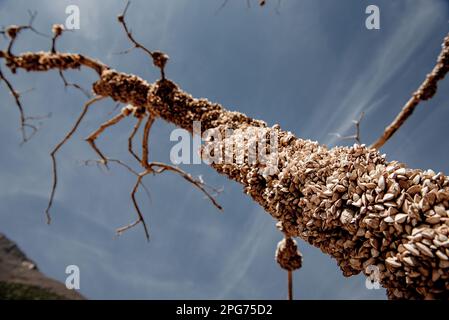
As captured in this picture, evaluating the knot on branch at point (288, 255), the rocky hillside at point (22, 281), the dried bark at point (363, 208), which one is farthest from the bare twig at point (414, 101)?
the rocky hillside at point (22, 281)

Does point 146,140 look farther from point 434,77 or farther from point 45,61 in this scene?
point 434,77

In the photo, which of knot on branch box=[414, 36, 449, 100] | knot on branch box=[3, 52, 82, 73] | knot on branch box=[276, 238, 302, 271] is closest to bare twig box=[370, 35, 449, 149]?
knot on branch box=[414, 36, 449, 100]

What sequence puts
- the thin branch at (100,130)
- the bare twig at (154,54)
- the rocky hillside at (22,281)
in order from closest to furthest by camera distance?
the bare twig at (154,54) → the thin branch at (100,130) → the rocky hillside at (22,281)

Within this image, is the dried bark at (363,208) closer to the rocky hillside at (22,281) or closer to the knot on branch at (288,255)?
the knot on branch at (288,255)

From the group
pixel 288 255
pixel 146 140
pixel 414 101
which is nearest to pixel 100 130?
pixel 146 140

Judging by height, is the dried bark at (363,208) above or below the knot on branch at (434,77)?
below
